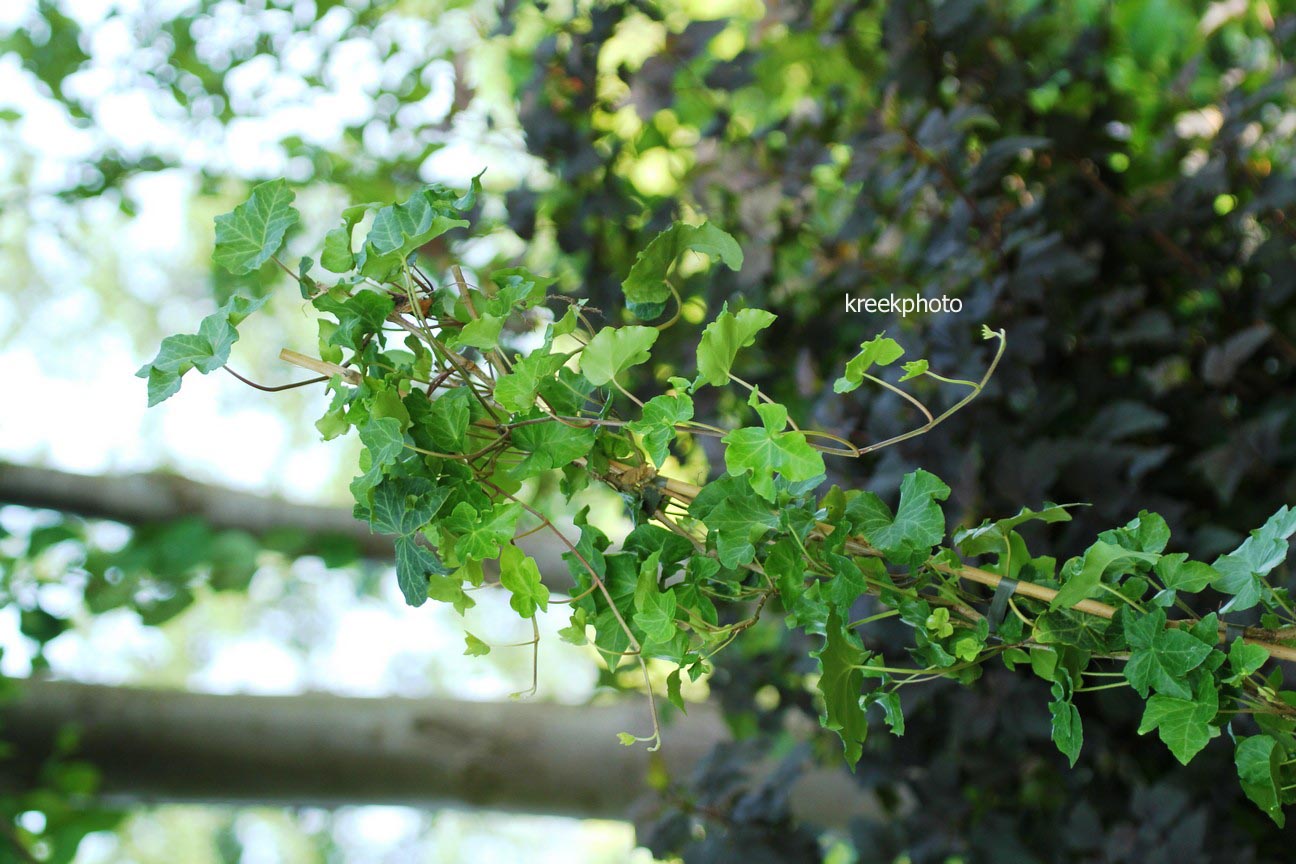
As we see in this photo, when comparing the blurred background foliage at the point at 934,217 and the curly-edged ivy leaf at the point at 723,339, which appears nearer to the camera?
the curly-edged ivy leaf at the point at 723,339

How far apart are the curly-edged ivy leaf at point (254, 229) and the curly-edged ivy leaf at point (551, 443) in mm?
97

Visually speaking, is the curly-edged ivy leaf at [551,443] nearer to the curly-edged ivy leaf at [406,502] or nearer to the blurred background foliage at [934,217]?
the curly-edged ivy leaf at [406,502]

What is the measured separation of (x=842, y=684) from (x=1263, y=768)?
0.36 feet

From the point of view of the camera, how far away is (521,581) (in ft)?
1.02

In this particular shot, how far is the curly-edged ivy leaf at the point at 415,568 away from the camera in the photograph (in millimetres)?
302

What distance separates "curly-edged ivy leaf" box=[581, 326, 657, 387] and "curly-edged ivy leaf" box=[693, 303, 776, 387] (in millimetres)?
15

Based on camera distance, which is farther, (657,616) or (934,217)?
(934,217)

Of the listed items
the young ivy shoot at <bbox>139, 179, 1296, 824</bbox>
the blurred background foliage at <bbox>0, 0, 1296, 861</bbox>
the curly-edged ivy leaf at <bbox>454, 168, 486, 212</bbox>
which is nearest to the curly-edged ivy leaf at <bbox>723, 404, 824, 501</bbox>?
the young ivy shoot at <bbox>139, 179, 1296, 824</bbox>

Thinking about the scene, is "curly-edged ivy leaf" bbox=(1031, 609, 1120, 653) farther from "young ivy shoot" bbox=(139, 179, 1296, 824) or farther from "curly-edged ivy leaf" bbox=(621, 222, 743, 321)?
"curly-edged ivy leaf" bbox=(621, 222, 743, 321)

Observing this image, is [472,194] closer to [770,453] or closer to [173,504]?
[770,453]

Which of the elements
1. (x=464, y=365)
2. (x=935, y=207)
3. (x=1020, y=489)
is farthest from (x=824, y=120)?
(x=464, y=365)

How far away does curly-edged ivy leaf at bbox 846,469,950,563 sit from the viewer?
0.28 meters

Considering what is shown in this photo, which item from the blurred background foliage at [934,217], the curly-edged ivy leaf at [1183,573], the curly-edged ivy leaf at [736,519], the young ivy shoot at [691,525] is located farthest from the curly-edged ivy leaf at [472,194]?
the blurred background foliage at [934,217]

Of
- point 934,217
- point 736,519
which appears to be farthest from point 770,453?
point 934,217
